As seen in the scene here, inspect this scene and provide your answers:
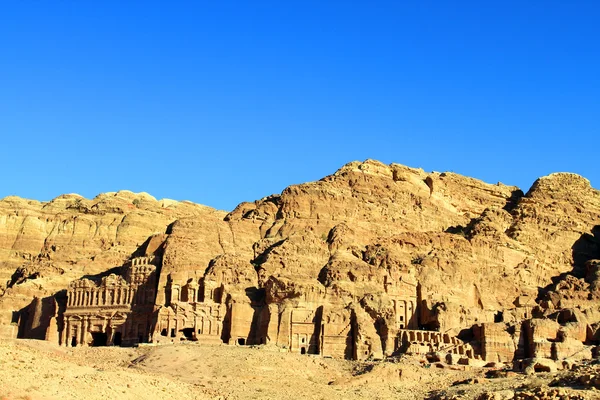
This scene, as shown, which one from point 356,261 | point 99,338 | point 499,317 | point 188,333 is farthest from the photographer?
point 99,338

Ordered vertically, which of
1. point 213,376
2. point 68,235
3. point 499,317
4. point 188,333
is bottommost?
point 213,376

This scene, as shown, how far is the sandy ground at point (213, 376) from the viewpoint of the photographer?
6512 centimetres

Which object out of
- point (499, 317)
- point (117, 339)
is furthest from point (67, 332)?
point (499, 317)

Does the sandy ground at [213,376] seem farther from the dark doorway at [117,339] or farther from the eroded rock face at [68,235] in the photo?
the eroded rock face at [68,235]

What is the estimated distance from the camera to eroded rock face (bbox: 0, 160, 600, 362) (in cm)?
10369

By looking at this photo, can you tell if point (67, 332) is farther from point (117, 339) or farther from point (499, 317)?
point (499, 317)

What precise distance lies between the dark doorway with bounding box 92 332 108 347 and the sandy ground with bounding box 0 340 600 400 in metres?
12.6

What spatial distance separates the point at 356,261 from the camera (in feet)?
366

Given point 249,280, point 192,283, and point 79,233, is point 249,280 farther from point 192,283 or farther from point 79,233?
point 79,233

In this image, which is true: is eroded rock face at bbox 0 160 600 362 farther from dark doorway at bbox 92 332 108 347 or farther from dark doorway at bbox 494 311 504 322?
dark doorway at bbox 92 332 108 347

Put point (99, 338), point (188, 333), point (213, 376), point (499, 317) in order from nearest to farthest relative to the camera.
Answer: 1. point (213, 376)
2. point (188, 333)
3. point (499, 317)
4. point (99, 338)

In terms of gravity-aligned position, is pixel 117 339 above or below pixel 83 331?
below

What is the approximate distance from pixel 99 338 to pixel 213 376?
99.6ft

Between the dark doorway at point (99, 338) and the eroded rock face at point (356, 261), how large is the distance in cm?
103
